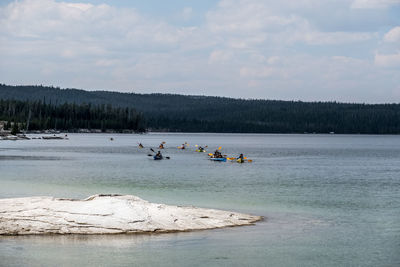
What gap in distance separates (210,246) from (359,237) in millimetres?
7075

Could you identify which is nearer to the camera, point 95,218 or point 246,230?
point 95,218

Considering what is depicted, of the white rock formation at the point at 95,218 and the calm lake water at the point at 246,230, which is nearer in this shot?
the calm lake water at the point at 246,230

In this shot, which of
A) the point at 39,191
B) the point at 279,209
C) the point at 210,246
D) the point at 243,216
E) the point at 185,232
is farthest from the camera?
the point at 39,191

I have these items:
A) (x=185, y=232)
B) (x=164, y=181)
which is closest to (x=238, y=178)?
(x=164, y=181)

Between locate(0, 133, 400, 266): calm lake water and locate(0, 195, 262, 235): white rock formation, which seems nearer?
locate(0, 133, 400, 266): calm lake water

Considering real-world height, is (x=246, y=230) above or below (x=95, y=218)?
below

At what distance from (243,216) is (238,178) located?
28.0m

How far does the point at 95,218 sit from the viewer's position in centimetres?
2478

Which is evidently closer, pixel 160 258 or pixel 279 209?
pixel 160 258

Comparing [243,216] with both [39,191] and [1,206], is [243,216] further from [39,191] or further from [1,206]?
[39,191]

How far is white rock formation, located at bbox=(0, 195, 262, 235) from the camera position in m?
24.5

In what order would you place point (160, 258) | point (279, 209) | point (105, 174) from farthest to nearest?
point (105, 174)
point (279, 209)
point (160, 258)

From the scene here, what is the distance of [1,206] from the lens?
26.3m

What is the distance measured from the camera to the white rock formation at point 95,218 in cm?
2447
